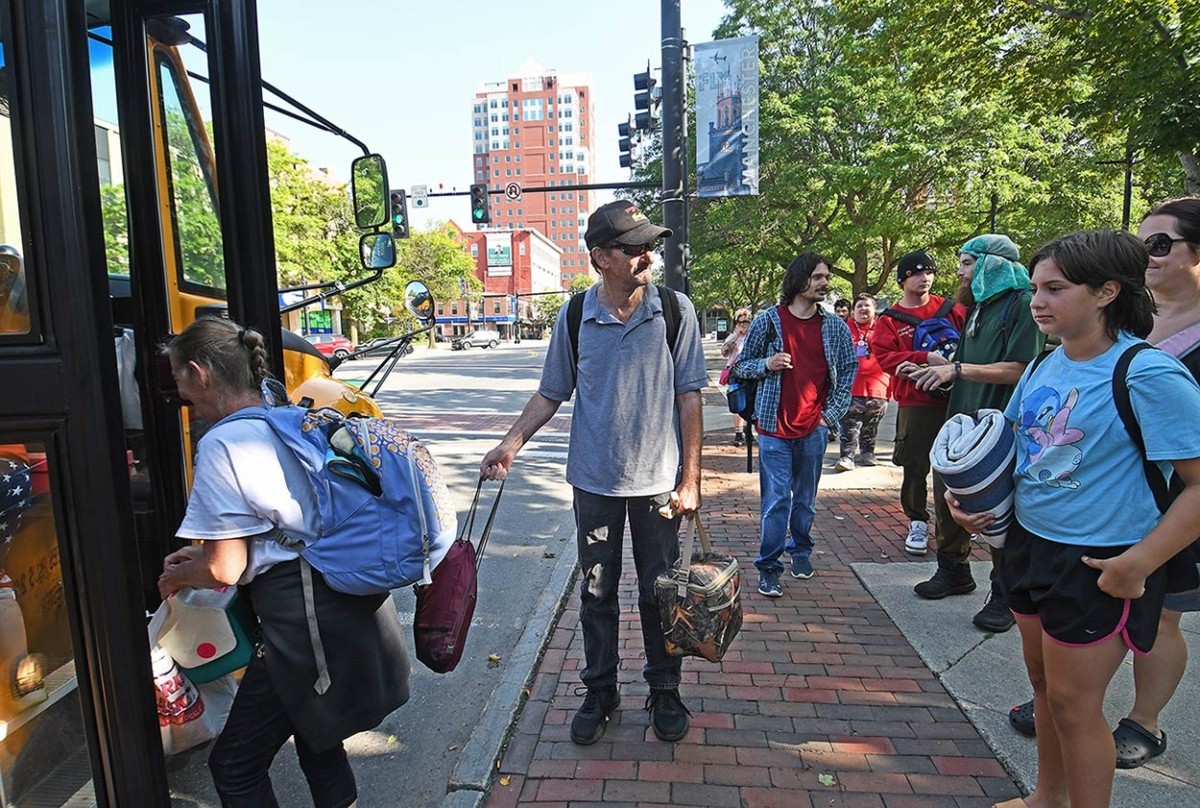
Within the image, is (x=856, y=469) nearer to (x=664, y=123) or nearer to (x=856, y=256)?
(x=664, y=123)

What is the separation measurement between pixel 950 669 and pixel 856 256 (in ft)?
54.4

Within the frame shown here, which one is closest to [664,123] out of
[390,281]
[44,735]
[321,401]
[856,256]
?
[321,401]

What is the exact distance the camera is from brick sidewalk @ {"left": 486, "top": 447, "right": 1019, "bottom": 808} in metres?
2.56

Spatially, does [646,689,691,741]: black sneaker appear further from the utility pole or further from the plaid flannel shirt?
the utility pole

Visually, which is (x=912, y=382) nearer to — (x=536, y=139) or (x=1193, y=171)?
(x=1193, y=171)

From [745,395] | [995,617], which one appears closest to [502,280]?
[745,395]

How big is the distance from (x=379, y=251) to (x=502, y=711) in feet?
7.94

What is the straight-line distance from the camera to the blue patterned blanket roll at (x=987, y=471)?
211cm

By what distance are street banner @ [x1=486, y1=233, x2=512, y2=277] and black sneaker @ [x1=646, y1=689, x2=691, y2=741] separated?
9956cm

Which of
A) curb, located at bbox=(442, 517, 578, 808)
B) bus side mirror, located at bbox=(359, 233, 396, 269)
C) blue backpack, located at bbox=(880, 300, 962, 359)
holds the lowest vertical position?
curb, located at bbox=(442, 517, 578, 808)

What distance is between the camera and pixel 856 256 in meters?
18.4

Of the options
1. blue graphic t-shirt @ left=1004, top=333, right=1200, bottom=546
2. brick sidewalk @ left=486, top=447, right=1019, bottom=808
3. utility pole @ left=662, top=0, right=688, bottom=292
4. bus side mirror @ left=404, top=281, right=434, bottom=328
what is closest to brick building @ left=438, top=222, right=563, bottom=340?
utility pole @ left=662, top=0, right=688, bottom=292

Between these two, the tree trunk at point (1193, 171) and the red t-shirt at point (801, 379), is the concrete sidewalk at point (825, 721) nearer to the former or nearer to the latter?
the red t-shirt at point (801, 379)

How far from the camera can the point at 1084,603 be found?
193cm
